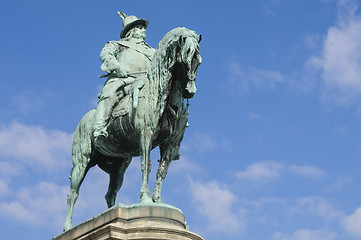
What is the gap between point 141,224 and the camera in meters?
12.1

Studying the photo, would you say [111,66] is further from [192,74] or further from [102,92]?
[192,74]

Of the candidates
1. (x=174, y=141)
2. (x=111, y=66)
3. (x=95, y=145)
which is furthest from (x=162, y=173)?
(x=111, y=66)

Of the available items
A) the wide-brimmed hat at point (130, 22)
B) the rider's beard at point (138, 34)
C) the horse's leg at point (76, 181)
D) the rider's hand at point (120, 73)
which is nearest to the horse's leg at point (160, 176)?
the horse's leg at point (76, 181)

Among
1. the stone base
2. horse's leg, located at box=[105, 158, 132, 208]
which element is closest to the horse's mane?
the stone base

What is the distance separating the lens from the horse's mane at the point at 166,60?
43.5ft

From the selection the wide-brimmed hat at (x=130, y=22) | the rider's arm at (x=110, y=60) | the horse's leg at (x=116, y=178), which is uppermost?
the wide-brimmed hat at (x=130, y=22)

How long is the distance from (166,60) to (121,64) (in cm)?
188

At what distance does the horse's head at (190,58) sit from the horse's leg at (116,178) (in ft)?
8.35

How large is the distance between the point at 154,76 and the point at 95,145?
195cm

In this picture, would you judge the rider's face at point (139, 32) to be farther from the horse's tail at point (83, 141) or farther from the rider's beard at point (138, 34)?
the horse's tail at point (83, 141)

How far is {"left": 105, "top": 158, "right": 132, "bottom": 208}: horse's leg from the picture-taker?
48.5ft

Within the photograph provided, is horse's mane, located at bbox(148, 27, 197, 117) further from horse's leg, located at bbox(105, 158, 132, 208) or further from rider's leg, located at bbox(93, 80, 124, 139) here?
horse's leg, located at bbox(105, 158, 132, 208)

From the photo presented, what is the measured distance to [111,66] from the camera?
14602 millimetres

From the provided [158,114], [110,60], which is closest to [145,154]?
[158,114]
